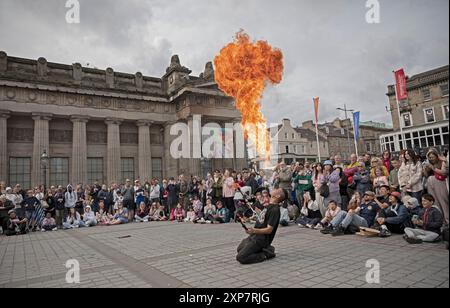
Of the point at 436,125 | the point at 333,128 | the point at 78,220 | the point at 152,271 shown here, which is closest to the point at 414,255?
the point at 152,271

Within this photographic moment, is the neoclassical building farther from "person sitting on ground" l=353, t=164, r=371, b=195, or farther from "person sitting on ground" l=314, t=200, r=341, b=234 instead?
"person sitting on ground" l=314, t=200, r=341, b=234

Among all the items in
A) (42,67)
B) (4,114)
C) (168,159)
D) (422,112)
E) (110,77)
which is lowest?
(168,159)

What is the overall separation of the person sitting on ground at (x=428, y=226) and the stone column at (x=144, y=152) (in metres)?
24.0

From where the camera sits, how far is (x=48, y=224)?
1339 cm

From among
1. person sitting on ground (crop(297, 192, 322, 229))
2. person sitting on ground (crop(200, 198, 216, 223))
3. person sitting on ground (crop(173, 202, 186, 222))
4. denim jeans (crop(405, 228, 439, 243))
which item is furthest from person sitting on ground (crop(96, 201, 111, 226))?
denim jeans (crop(405, 228, 439, 243))

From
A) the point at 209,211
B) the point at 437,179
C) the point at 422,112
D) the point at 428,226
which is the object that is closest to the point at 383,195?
the point at 428,226

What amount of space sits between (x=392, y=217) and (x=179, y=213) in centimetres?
1016

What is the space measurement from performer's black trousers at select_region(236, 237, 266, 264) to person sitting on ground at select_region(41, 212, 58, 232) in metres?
11.8

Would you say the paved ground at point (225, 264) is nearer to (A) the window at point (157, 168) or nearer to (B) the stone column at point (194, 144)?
(B) the stone column at point (194, 144)

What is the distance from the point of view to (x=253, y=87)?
18094mm

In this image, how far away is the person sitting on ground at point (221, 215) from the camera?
1277 cm

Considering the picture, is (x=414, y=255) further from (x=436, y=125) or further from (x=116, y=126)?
(x=436, y=125)

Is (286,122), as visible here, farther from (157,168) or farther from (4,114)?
(4,114)

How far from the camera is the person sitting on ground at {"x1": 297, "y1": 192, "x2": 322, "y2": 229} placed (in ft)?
31.2
